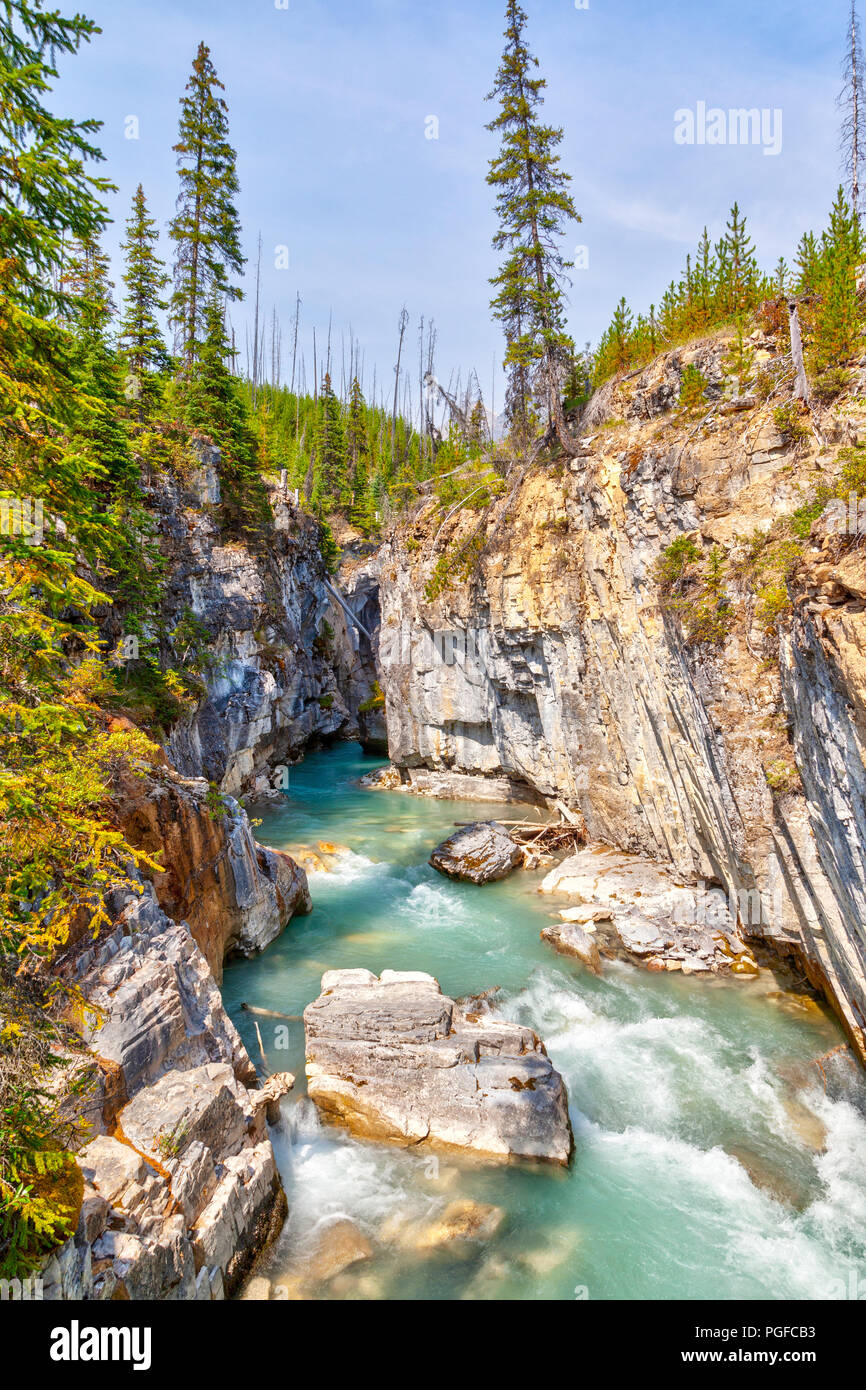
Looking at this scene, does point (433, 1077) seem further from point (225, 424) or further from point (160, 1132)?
point (225, 424)

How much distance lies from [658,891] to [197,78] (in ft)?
120

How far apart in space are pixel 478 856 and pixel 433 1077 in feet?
30.5

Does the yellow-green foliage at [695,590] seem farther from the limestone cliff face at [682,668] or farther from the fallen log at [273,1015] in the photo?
the fallen log at [273,1015]

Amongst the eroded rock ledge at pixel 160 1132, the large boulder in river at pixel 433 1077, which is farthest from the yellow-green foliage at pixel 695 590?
the eroded rock ledge at pixel 160 1132

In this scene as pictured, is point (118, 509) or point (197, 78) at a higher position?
point (197, 78)

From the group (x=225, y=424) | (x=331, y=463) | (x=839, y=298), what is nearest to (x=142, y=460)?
(x=225, y=424)

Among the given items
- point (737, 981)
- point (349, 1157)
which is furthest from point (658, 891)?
point (349, 1157)

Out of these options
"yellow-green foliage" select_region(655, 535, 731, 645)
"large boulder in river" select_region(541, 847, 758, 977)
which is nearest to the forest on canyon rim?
"yellow-green foliage" select_region(655, 535, 731, 645)

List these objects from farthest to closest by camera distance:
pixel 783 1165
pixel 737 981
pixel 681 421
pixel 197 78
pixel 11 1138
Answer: pixel 197 78, pixel 681 421, pixel 737 981, pixel 783 1165, pixel 11 1138

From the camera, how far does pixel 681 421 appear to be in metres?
14.6

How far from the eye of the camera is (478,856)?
18.3 meters

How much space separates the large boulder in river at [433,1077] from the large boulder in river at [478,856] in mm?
7281

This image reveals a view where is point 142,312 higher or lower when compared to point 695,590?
higher
